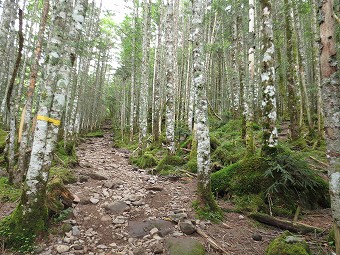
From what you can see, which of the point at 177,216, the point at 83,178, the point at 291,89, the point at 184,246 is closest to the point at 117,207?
the point at 177,216

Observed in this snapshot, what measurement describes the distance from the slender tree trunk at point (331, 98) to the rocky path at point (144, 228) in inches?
81.4

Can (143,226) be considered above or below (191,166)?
below

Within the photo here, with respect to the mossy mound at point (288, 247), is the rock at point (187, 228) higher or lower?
lower

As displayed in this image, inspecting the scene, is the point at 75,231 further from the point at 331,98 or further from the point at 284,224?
the point at 331,98

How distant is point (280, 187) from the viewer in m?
6.00

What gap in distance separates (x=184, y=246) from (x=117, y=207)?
90.0 inches

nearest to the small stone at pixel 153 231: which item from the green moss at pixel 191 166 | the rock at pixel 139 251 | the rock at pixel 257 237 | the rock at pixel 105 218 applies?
the rock at pixel 139 251

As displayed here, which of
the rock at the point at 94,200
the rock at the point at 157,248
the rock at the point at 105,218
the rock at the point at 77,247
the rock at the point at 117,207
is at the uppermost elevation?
the rock at the point at 94,200

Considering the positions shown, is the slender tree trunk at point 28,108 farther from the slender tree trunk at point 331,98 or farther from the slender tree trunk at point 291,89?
the slender tree trunk at point 291,89

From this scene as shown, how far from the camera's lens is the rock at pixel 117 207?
5605 mm

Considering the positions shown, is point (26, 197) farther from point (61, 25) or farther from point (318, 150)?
point (318, 150)

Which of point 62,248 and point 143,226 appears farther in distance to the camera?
point 143,226

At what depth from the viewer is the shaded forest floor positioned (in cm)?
419

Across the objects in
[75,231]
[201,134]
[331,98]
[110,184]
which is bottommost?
[75,231]
